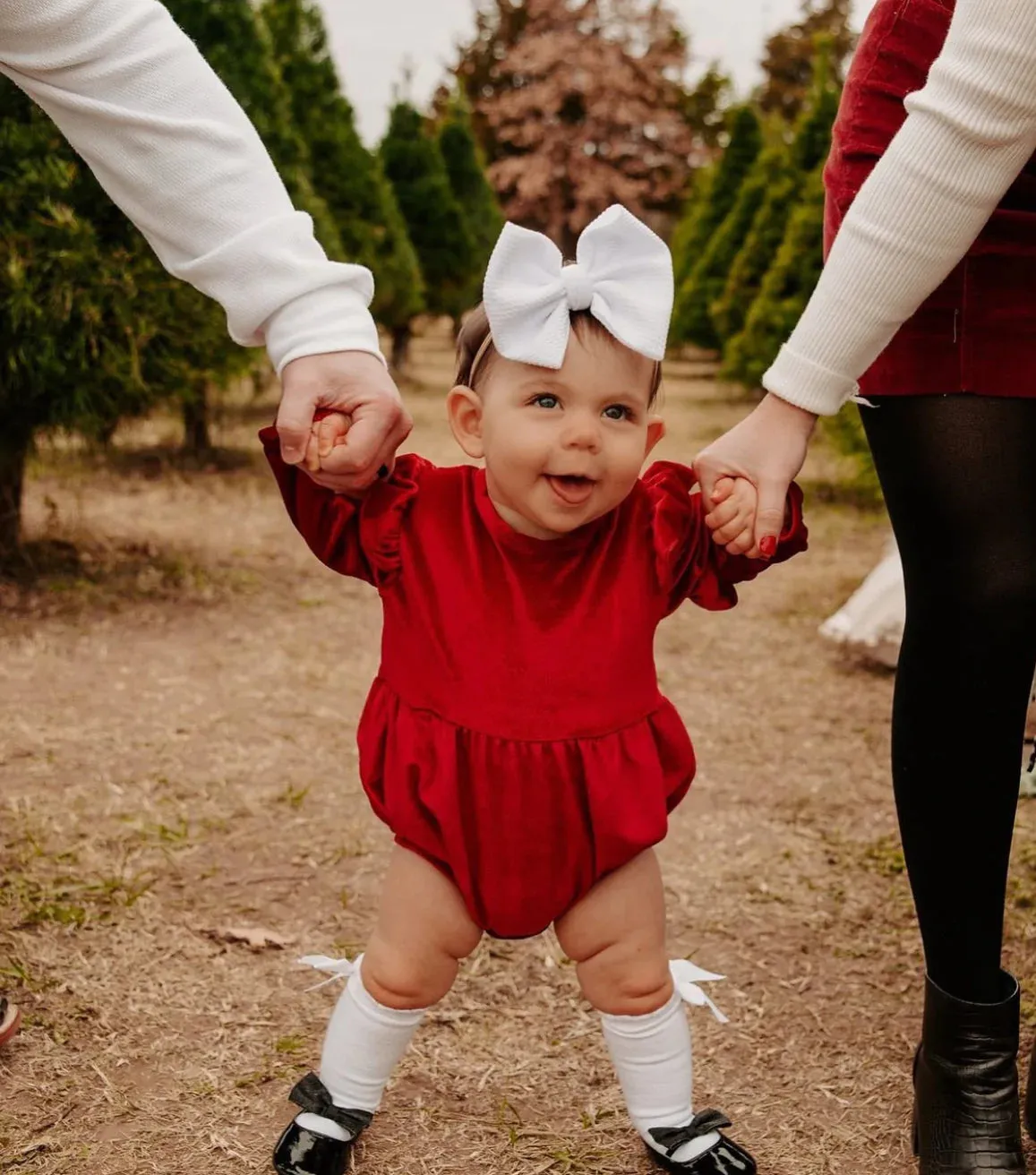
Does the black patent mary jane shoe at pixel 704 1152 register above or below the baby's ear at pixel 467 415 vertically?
below

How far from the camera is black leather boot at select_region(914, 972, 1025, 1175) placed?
71.0 inches

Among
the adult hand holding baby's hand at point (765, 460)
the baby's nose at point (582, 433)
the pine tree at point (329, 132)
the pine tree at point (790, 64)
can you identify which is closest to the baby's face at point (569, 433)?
the baby's nose at point (582, 433)

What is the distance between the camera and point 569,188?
35.3m

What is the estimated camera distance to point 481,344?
1.74m

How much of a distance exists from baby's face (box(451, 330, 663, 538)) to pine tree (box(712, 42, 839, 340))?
8.92m

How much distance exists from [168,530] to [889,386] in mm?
5129

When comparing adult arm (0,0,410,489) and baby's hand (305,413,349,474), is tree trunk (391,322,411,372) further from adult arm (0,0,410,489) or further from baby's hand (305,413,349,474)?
baby's hand (305,413,349,474)

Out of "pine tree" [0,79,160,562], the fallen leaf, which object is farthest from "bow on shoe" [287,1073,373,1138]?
"pine tree" [0,79,160,562]

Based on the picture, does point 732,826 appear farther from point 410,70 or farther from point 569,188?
point 569,188

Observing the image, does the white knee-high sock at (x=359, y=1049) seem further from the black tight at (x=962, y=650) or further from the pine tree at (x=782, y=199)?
the pine tree at (x=782, y=199)

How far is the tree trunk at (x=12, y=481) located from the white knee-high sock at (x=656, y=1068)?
3863mm

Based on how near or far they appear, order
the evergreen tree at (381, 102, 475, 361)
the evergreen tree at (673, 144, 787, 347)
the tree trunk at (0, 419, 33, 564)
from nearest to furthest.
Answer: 1. the tree trunk at (0, 419, 33, 564)
2. the evergreen tree at (673, 144, 787, 347)
3. the evergreen tree at (381, 102, 475, 361)

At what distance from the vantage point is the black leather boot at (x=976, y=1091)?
180 centimetres

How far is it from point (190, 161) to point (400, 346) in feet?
43.4
